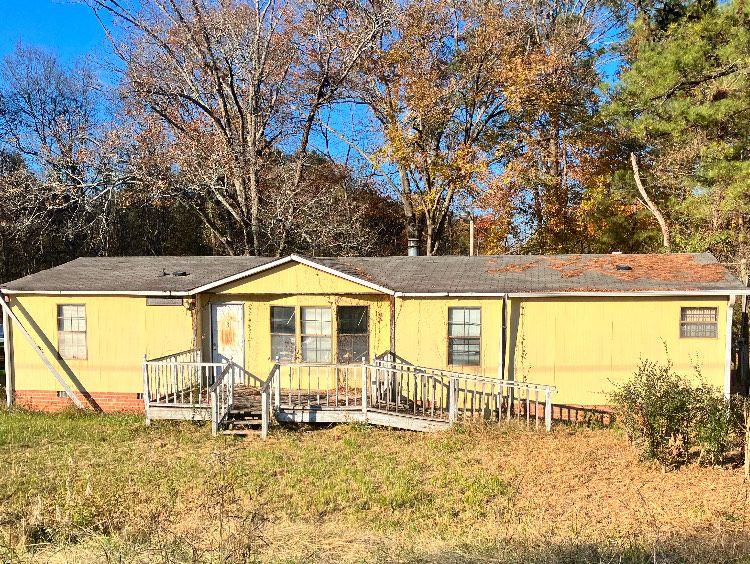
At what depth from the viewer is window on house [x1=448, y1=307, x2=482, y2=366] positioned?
1373cm

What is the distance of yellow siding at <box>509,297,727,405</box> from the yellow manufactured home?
31 millimetres

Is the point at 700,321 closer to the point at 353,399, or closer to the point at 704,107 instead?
the point at 353,399

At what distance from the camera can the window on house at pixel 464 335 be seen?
13.7 m

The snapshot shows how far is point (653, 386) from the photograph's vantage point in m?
9.60

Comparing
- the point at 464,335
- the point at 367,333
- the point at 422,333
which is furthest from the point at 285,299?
the point at 464,335

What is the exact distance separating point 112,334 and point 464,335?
354 inches

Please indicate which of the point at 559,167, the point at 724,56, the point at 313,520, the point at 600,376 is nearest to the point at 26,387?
the point at 313,520

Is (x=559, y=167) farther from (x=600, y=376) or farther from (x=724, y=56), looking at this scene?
(x=600, y=376)

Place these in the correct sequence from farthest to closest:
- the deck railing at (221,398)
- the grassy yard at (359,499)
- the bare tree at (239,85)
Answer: the bare tree at (239,85) → the deck railing at (221,398) → the grassy yard at (359,499)

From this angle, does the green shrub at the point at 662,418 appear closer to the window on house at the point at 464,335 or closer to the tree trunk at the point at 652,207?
the window on house at the point at 464,335

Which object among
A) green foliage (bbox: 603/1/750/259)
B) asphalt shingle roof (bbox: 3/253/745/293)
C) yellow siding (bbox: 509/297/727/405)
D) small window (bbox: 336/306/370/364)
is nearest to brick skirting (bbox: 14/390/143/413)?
asphalt shingle roof (bbox: 3/253/745/293)

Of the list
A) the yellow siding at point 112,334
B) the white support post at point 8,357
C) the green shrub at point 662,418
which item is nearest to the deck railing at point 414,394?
the green shrub at point 662,418

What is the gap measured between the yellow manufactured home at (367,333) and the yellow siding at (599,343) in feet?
0.10

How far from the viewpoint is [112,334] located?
581 inches
